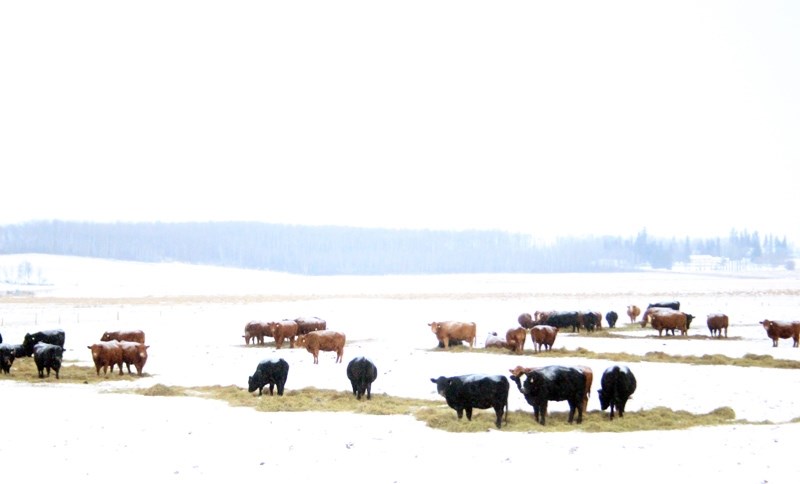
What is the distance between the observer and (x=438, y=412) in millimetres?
18594

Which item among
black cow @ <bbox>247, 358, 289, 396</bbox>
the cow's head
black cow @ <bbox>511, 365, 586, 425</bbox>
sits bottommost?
the cow's head

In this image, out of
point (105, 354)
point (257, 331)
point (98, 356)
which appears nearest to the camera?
point (98, 356)

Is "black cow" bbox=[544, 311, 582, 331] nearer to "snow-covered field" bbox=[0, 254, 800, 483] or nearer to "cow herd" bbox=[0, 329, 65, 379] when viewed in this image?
"snow-covered field" bbox=[0, 254, 800, 483]

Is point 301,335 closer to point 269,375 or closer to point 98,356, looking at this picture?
point 98,356

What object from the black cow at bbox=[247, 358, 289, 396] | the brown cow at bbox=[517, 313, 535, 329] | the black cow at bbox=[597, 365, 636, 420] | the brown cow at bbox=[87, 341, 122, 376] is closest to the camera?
the black cow at bbox=[597, 365, 636, 420]

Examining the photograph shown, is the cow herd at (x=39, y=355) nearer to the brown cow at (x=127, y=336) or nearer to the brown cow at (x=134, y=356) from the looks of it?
the brown cow at (x=134, y=356)

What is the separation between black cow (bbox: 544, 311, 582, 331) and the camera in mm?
44125

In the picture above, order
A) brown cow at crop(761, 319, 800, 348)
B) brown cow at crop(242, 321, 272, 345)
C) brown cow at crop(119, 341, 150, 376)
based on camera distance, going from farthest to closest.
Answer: brown cow at crop(242, 321, 272, 345) < brown cow at crop(761, 319, 800, 348) < brown cow at crop(119, 341, 150, 376)

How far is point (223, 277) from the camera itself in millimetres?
149000

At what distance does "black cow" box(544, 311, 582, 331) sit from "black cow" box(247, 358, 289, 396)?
985 inches

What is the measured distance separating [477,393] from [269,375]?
22.9 feet

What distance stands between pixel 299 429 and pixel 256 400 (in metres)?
4.47

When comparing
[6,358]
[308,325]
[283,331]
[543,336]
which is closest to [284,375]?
[6,358]

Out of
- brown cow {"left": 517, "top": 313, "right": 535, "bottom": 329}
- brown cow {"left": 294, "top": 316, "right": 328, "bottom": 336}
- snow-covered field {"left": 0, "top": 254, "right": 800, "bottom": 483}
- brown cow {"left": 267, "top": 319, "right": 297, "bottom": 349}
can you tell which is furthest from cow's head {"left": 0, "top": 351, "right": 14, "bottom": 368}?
brown cow {"left": 517, "top": 313, "right": 535, "bottom": 329}
